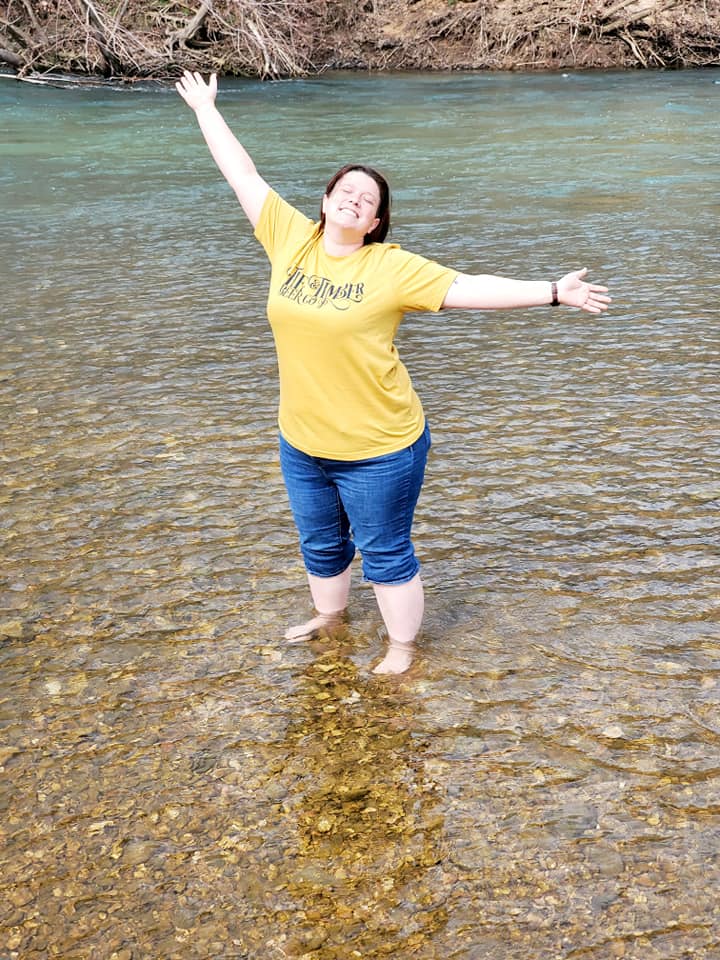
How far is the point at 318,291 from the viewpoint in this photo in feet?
10.7

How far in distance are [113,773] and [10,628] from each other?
1.03 metres

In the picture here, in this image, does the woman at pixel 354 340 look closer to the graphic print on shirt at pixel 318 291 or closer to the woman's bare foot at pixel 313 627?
the graphic print on shirt at pixel 318 291

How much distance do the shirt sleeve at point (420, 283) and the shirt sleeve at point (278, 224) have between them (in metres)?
0.40

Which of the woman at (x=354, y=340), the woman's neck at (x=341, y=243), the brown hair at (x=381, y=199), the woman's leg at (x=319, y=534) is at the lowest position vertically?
the woman's leg at (x=319, y=534)

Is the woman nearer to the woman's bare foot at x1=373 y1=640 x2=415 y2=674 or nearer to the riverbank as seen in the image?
the woman's bare foot at x1=373 y1=640 x2=415 y2=674

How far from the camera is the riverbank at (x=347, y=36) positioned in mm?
21391

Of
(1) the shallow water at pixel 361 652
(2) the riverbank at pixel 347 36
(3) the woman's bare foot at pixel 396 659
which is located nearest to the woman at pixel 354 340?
(3) the woman's bare foot at pixel 396 659

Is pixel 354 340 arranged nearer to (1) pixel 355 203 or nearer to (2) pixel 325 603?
(1) pixel 355 203

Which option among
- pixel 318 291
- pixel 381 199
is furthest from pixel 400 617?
pixel 381 199

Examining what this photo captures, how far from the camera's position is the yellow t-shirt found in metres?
3.20

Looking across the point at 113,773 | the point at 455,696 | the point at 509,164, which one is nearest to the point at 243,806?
the point at 113,773

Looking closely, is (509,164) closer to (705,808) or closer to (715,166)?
(715,166)

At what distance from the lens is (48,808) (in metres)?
3.15

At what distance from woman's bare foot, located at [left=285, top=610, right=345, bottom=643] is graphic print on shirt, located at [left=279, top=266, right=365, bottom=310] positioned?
1311 millimetres
